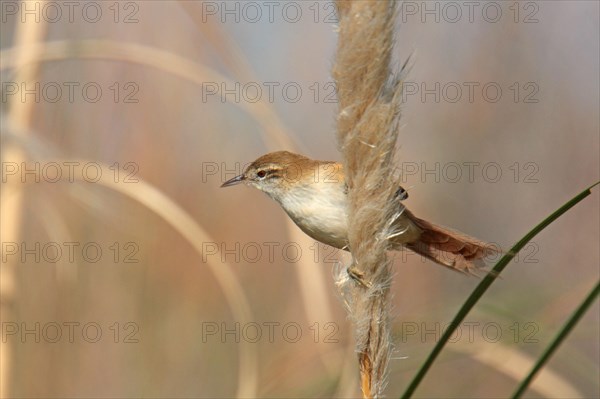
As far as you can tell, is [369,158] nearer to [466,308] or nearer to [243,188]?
[466,308]

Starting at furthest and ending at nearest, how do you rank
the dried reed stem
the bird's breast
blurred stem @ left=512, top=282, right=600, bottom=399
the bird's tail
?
1. the bird's breast
2. the bird's tail
3. the dried reed stem
4. blurred stem @ left=512, top=282, right=600, bottom=399

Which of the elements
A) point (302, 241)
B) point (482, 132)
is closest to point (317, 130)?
point (482, 132)

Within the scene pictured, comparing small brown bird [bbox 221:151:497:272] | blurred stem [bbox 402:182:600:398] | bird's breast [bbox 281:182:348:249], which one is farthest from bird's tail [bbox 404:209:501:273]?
blurred stem [bbox 402:182:600:398]

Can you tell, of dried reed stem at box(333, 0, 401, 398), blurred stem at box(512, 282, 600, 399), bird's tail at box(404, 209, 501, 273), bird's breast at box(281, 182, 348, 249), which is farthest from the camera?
bird's breast at box(281, 182, 348, 249)

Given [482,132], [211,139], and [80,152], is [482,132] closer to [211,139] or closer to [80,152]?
[211,139]

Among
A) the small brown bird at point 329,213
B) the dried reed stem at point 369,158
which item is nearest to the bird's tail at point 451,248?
the small brown bird at point 329,213

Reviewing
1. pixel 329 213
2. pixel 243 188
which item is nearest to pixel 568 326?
pixel 329 213

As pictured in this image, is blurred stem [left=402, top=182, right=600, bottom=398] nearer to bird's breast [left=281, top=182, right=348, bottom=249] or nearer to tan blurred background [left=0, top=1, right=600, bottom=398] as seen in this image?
bird's breast [left=281, top=182, right=348, bottom=249]
